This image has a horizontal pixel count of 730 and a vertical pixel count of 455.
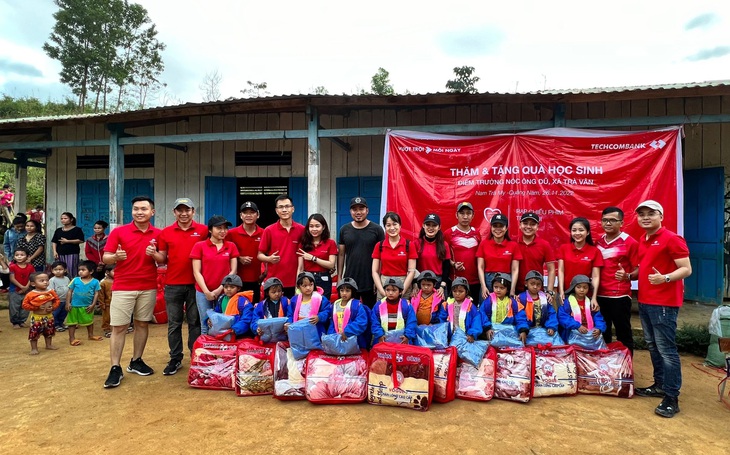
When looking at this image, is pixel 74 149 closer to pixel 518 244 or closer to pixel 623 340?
pixel 518 244

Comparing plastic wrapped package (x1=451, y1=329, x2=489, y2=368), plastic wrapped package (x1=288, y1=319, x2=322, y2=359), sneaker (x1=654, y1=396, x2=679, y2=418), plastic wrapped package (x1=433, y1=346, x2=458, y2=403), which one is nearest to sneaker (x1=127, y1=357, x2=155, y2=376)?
plastic wrapped package (x1=288, y1=319, x2=322, y2=359)

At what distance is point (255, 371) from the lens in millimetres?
3408

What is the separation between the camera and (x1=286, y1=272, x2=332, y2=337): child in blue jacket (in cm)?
347

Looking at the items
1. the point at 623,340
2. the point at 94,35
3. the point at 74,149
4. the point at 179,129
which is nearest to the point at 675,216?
the point at 623,340

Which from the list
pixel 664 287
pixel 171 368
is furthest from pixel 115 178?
pixel 664 287

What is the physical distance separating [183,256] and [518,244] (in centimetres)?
303

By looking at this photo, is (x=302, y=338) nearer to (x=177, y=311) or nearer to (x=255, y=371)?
(x=255, y=371)

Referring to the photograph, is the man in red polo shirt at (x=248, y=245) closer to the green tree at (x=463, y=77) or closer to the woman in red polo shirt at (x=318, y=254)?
the woman in red polo shirt at (x=318, y=254)

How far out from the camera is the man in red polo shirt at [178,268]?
3846 mm

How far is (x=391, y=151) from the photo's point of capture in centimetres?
560

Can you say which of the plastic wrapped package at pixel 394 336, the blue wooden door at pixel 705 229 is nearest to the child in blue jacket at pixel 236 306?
the plastic wrapped package at pixel 394 336

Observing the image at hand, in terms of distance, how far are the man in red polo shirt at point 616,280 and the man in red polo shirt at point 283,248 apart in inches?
106

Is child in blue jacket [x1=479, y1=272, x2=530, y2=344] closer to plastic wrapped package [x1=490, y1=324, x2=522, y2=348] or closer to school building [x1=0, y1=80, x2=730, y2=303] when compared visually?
plastic wrapped package [x1=490, y1=324, x2=522, y2=348]

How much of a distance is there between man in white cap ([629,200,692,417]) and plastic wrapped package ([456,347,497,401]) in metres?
1.17
